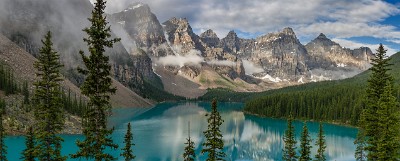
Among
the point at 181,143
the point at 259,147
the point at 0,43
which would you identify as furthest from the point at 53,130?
the point at 0,43

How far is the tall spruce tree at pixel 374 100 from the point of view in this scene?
115 feet

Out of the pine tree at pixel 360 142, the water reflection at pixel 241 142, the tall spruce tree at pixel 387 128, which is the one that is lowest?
the water reflection at pixel 241 142

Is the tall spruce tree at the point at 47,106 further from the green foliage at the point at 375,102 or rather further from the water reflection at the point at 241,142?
the water reflection at the point at 241,142

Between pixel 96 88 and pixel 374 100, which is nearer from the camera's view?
pixel 96 88

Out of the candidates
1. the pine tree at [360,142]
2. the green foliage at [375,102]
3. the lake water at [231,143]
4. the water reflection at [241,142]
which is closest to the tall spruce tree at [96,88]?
the green foliage at [375,102]

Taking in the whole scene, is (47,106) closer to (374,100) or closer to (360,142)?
(374,100)

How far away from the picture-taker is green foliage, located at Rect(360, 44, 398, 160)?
115 feet

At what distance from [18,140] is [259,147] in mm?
66720

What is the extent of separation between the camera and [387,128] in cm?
3297

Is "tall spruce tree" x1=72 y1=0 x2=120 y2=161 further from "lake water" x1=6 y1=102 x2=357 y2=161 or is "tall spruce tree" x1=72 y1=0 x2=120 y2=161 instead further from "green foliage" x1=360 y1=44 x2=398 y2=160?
"lake water" x1=6 y1=102 x2=357 y2=161

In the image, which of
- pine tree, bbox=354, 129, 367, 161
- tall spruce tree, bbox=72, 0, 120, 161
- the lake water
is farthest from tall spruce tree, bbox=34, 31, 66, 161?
the lake water

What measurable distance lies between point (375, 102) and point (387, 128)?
414 cm

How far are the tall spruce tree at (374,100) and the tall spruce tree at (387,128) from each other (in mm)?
830

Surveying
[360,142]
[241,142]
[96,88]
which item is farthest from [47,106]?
[241,142]
